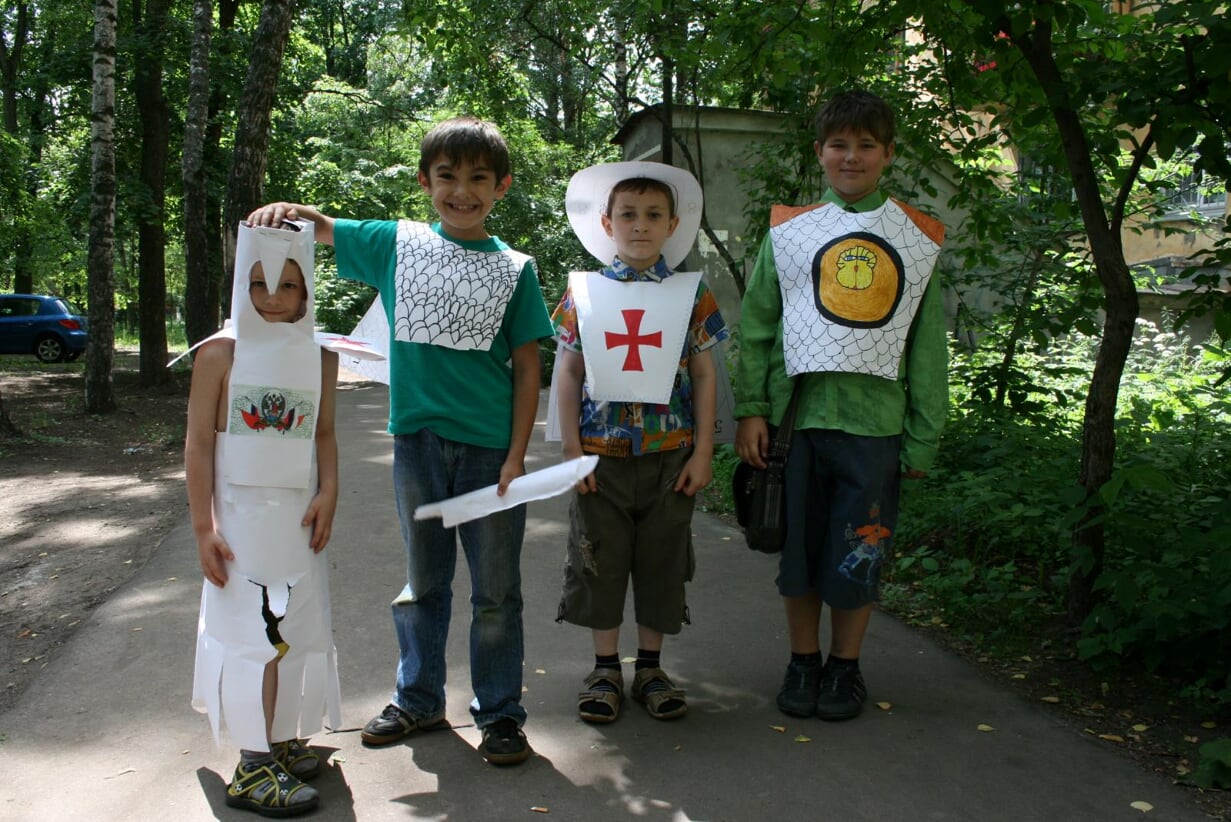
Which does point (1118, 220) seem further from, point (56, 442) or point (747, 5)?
point (56, 442)

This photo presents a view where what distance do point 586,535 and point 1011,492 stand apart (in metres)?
2.81

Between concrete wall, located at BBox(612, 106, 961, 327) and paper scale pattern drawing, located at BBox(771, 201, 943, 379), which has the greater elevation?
concrete wall, located at BBox(612, 106, 961, 327)

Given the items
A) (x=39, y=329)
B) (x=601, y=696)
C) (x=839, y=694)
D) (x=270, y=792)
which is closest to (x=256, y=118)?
(x=601, y=696)

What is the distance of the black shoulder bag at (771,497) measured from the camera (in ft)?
11.4

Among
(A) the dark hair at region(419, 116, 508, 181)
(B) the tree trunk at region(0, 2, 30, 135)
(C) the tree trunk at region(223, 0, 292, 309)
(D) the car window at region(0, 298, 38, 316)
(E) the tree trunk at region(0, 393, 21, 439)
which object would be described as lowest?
(E) the tree trunk at region(0, 393, 21, 439)

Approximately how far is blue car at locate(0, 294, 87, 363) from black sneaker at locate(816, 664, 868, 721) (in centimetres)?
2335

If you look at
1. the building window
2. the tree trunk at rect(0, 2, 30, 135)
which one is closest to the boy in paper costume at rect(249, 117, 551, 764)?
the building window

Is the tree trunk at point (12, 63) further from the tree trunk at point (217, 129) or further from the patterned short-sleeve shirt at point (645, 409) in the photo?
the patterned short-sleeve shirt at point (645, 409)

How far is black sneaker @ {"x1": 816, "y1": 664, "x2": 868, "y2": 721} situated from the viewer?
3506 mm

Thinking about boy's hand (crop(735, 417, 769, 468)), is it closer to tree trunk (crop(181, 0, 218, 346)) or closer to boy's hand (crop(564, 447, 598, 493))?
boy's hand (crop(564, 447, 598, 493))

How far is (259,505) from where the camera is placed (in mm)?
2842

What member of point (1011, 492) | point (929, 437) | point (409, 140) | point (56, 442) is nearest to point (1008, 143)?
point (1011, 492)

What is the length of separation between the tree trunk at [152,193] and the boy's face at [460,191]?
13189 millimetres

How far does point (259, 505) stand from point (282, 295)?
602mm
